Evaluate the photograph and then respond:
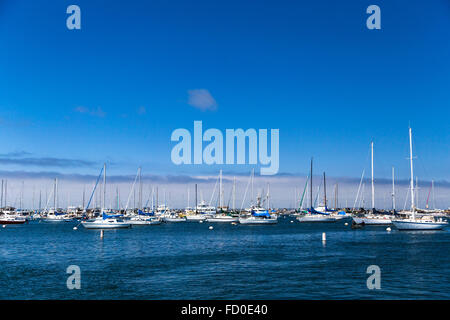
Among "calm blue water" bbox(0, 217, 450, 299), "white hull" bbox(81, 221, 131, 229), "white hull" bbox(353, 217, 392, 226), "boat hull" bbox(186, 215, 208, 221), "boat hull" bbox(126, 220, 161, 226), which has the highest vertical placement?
"calm blue water" bbox(0, 217, 450, 299)

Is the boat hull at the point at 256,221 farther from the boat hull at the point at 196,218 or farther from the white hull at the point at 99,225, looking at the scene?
the boat hull at the point at 196,218

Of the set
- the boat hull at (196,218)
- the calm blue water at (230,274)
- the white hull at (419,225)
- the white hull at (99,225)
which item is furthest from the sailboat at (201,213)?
the calm blue water at (230,274)

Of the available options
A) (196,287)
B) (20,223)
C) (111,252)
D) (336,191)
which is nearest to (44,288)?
(196,287)

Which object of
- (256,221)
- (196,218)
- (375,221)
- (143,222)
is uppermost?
(375,221)

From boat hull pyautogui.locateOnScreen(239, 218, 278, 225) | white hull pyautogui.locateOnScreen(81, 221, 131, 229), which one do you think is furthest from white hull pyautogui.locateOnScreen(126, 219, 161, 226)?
boat hull pyautogui.locateOnScreen(239, 218, 278, 225)

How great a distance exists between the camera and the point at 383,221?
8469 centimetres

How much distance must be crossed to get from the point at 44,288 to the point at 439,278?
26.0 meters

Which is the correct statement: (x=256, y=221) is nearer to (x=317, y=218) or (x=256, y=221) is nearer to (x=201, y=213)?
(x=317, y=218)

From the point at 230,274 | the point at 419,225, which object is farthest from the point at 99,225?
the point at 419,225

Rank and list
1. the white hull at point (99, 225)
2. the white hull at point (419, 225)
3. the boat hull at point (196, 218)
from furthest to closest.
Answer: the boat hull at point (196, 218)
the white hull at point (99, 225)
the white hull at point (419, 225)

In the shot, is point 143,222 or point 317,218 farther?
point 317,218

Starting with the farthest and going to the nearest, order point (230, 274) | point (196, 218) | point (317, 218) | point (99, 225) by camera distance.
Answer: point (196, 218) < point (317, 218) < point (99, 225) < point (230, 274)

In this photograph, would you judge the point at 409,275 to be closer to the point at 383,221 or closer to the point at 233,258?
the point at 233,258

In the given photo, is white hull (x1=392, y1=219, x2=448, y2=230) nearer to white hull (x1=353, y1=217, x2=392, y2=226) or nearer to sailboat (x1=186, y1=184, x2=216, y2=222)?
white hull (x1=353, y1=217, x2=392, y2=226)
